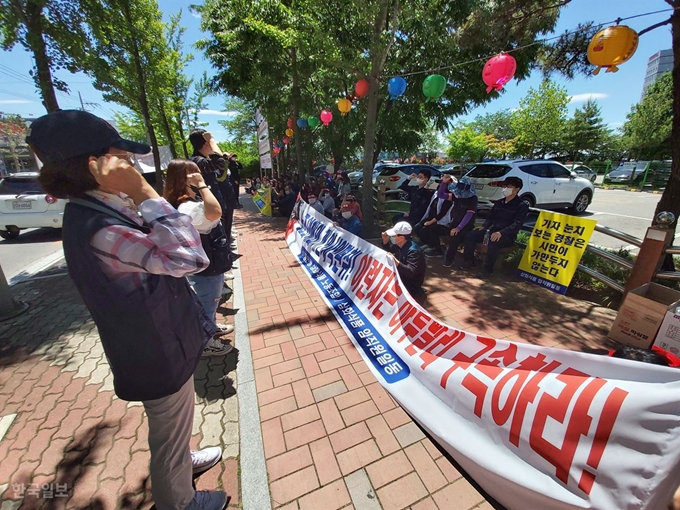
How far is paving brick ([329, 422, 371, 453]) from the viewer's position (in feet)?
7.04

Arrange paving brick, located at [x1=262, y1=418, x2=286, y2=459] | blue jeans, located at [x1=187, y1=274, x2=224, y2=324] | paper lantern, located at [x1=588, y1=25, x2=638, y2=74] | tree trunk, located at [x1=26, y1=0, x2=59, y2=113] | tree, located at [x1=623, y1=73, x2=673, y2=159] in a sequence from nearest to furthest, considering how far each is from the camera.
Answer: paving brick, located at [x1=262, y1=418, x2=286, y2=459] → blue jeans, located at [x1=187, y1=274, x2=224, y2=324] → paper lantern, located at [x1=588, y1=25, x2=638, y2=74] → tree trunk, located at [x1=26, y1=0, x2=59, y2=113] → tree, located at [x1=623, y1=73, x2=673, y2=159]

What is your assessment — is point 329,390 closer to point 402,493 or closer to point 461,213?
point 402,493

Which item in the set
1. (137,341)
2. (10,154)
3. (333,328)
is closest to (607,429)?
(137,341)

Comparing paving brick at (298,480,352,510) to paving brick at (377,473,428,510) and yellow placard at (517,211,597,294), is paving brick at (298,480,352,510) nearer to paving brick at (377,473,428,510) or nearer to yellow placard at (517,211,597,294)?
paving brick at (377,473,428,510)

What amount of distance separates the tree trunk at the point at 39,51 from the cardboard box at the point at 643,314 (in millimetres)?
8685

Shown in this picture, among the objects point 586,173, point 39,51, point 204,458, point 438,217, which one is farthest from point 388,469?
point 586,173

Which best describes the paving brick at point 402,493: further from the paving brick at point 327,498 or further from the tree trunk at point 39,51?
the tree trunk at point 39,51

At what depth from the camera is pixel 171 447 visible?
1447 millimetres

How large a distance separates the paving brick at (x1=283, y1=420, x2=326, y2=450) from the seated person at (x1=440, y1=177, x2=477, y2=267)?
4098mm

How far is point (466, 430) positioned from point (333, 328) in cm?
185

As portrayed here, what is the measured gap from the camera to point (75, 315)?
13.1 ft

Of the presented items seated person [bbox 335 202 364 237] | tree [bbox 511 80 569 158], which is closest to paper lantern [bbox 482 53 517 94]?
seated person [bbox 335 202 364 237]

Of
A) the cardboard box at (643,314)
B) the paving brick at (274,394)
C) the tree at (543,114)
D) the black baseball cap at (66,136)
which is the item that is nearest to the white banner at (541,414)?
the paving brick at (274,394)

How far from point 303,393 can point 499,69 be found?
564cm
